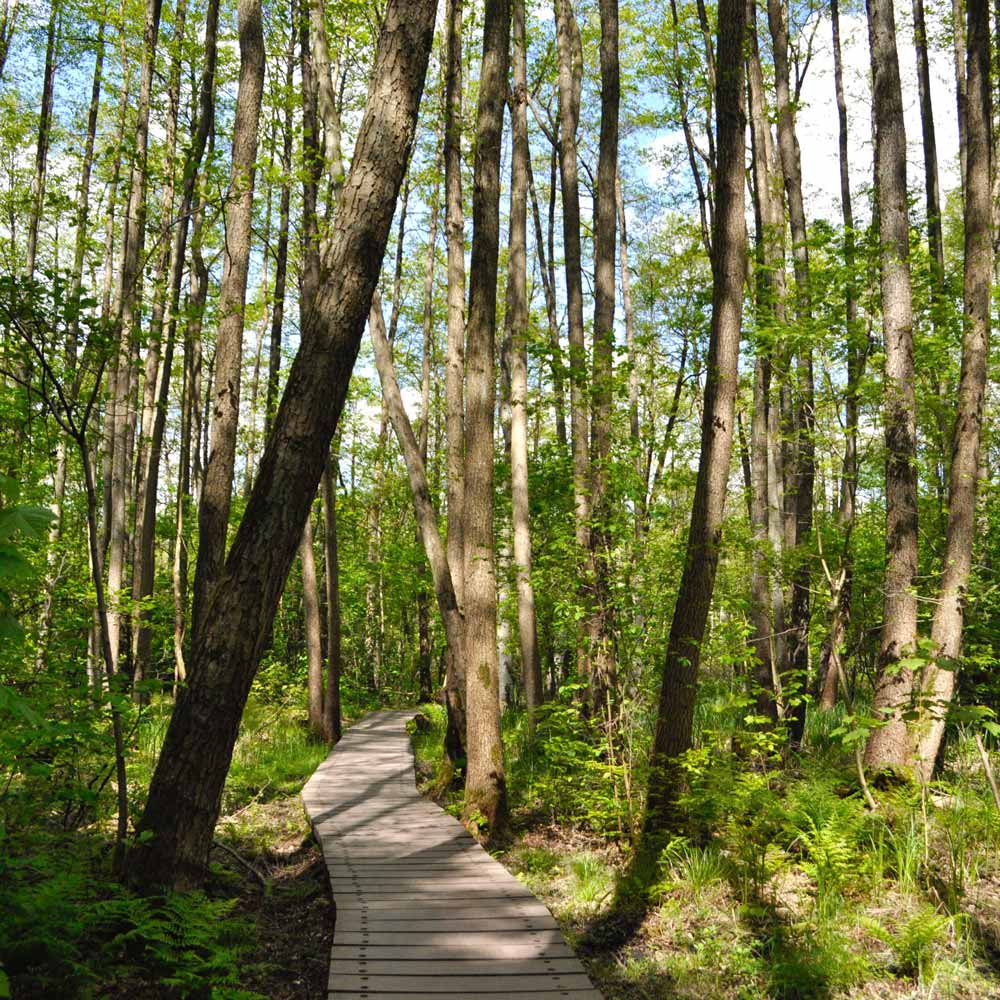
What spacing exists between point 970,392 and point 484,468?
14.6 ft

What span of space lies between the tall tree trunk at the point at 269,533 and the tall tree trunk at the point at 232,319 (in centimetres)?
346

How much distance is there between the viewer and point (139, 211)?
632 centimetres

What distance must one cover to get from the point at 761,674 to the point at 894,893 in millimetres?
5191

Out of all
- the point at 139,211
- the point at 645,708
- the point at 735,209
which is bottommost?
the point at 645,708

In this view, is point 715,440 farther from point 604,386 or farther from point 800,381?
point 800,381

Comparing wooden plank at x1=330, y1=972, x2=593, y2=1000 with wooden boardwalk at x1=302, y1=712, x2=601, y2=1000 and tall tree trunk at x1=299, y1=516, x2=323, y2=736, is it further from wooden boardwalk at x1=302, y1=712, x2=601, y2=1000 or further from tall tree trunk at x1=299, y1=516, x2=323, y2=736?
tall tree trunk at x1=299, y1=516, x2=323, y2=736

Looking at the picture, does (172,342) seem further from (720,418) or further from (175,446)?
(175,446)

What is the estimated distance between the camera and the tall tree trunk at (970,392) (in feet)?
20.6

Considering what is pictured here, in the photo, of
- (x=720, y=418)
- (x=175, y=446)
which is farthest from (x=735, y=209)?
(x=175, y=446)

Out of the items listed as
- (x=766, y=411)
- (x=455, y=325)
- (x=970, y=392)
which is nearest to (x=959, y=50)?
(x=766, y=411)

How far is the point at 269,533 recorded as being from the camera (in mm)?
3826

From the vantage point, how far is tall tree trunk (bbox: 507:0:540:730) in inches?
389

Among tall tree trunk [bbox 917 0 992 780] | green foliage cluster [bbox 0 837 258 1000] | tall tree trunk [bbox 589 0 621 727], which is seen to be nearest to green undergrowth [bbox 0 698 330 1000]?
green foliage cluster [bbox 0 837 258 1000]

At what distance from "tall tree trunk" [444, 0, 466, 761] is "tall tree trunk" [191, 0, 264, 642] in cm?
207
